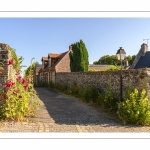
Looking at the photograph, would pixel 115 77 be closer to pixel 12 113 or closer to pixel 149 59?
pixel 12 113

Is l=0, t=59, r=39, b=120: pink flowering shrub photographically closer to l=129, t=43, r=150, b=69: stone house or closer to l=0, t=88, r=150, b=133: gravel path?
l=0, t=88, r=150, b=133: gravel path

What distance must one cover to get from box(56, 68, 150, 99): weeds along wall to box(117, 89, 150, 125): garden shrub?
610 mm

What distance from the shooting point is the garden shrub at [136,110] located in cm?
650

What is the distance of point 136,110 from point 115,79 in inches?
110

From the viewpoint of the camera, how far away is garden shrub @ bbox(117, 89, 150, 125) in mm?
6496

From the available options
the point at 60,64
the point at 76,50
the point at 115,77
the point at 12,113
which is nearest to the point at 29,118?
the point at 12,113

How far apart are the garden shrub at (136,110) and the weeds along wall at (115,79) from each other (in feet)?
2.00

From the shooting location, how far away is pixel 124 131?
18.7 ft

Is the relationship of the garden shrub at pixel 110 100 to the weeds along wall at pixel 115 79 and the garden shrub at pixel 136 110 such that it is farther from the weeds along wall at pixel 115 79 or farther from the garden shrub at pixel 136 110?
the garden shrub at pixel 136 110

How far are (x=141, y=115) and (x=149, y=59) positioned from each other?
19990mm

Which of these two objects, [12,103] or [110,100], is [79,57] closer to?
[110,100]

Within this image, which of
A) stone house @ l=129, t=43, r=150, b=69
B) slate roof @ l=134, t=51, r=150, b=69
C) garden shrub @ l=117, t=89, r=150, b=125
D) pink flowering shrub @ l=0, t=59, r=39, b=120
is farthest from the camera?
stone house @ l=129, t=43, r=150, b=69

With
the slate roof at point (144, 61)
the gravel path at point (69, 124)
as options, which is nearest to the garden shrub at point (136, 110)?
the gravel path at point (69, 124)

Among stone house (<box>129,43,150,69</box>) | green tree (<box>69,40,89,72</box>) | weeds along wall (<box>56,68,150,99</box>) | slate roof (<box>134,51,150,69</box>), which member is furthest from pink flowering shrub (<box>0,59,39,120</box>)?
stone house (<box>129,43,150,69</box>)
